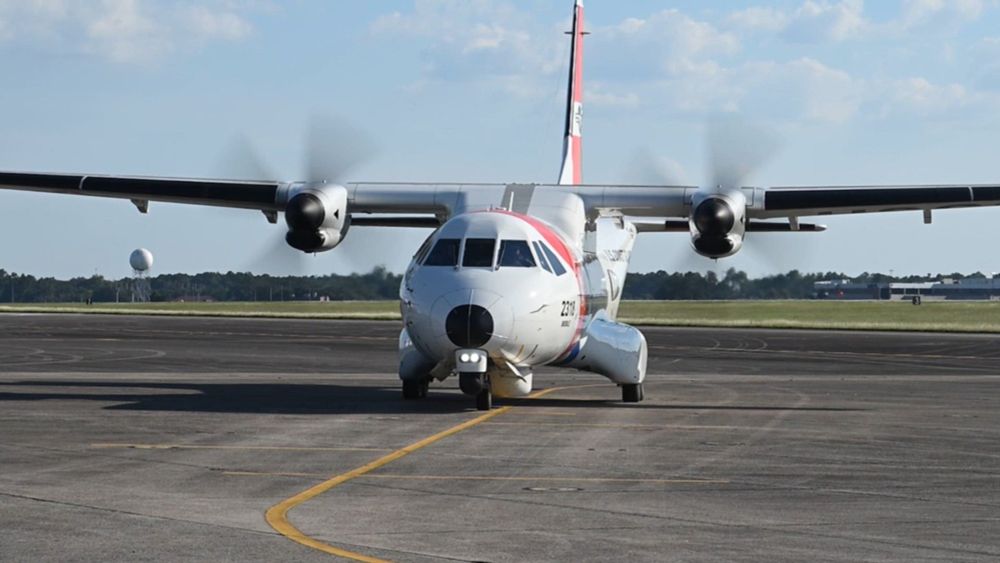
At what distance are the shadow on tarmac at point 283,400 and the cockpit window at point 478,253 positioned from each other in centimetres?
232

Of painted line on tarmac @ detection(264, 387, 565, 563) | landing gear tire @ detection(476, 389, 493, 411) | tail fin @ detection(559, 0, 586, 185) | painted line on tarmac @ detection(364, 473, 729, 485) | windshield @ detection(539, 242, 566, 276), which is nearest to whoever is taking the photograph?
painted line on tarmac @ detection(264, 387, 565, 563)

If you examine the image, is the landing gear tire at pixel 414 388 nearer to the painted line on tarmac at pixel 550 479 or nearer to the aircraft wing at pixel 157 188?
the aircraft wing at pixel 157 188

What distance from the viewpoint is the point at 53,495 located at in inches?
473

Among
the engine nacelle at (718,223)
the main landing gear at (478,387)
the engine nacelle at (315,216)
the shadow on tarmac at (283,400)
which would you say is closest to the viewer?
the main landing gear at (478,387)

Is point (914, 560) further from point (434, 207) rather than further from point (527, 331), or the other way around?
point (434, 207)

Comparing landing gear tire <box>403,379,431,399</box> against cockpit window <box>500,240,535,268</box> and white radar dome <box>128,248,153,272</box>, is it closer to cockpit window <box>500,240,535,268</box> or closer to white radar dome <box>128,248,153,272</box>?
cockpit window <box>500,240,535,268</box>

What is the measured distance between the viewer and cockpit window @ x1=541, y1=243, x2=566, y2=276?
21.8m

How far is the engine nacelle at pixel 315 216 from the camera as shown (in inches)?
1003

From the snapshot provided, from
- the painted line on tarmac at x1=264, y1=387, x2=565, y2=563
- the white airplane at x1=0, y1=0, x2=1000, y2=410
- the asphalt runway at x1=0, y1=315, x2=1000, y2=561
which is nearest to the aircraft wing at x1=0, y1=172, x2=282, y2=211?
the white airplane at x1=0, y1=0, x2=1000, y2=410

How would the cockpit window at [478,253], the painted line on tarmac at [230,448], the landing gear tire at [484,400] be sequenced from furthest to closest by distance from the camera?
the landing gear tire at [484,400] < the cockpit window at [478,253] < the painted line on tarmac at [230,448]

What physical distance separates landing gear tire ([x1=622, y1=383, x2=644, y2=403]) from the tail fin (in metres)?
11.1

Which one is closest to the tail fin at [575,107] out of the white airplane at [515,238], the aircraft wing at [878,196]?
the white airplane at [515,238]

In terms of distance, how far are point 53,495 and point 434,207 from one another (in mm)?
14667

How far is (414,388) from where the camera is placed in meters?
23.8
